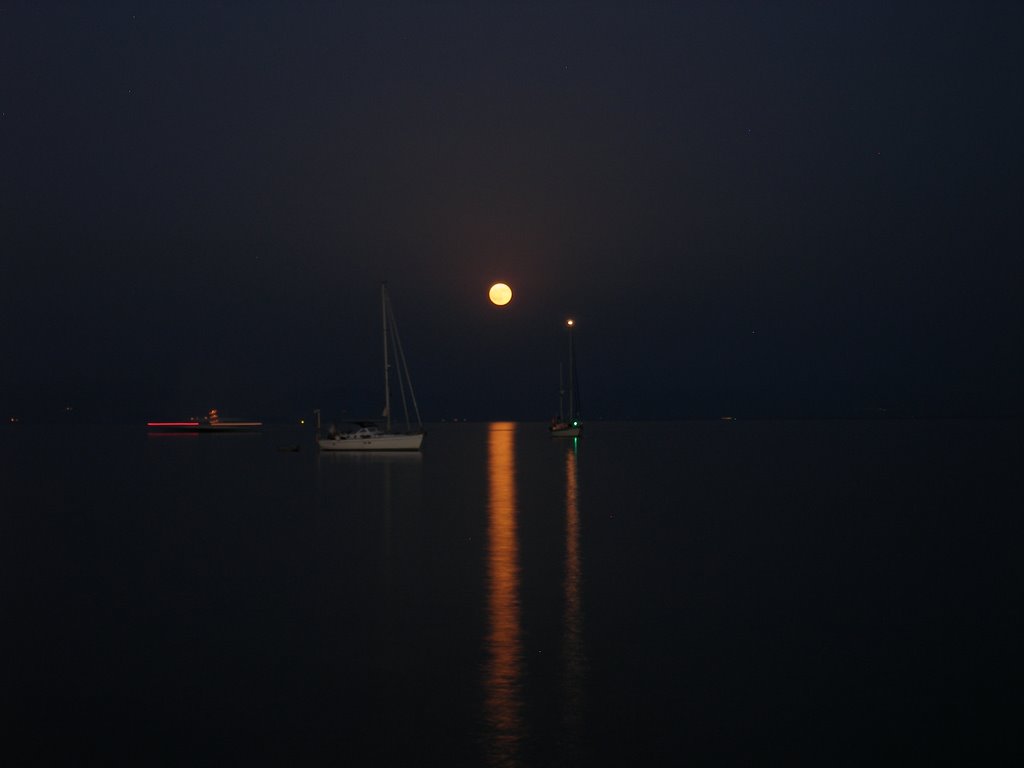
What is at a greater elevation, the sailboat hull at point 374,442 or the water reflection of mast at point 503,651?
the sailboat hull at point 374,442

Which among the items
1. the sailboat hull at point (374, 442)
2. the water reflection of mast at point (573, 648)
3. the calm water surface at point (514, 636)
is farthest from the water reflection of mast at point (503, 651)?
the sailboat hull at point (374, 442)

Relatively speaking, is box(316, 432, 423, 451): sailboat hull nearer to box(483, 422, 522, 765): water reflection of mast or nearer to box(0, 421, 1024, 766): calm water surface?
box(0, 421, 1024, 766): calm water surface

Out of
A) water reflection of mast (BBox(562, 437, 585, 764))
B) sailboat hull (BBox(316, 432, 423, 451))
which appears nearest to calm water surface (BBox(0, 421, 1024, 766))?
water reflection of mast (BBox(562, 437, 585, 764))

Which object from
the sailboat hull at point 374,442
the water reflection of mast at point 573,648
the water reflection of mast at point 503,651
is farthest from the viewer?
the sailboat hull at point 374,442

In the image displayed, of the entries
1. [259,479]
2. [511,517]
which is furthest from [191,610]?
[259,479]

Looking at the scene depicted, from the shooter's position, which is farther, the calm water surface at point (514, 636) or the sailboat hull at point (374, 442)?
the sailboat hull at point (374, 442)

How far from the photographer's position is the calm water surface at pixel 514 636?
14297 mm

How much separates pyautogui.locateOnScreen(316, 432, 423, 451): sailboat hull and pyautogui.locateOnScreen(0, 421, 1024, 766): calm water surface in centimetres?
5641

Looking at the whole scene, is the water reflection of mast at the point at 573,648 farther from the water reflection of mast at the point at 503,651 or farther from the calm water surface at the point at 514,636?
the water reflection of mast at the point at 503,651

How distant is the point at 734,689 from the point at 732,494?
41408 mm

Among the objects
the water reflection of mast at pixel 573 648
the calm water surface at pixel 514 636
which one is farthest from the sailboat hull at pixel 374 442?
the water reflection of mast at pixel 573 648

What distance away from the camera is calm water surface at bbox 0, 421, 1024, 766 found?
46.9 feet

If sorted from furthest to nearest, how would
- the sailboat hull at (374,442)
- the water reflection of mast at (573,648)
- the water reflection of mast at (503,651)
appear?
1. the sailboat hull at (374,442)
2. the water reflection of mast at (573,648)
3. the water reflection of mast at (503,651)

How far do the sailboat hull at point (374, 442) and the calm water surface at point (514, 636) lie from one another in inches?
2221
